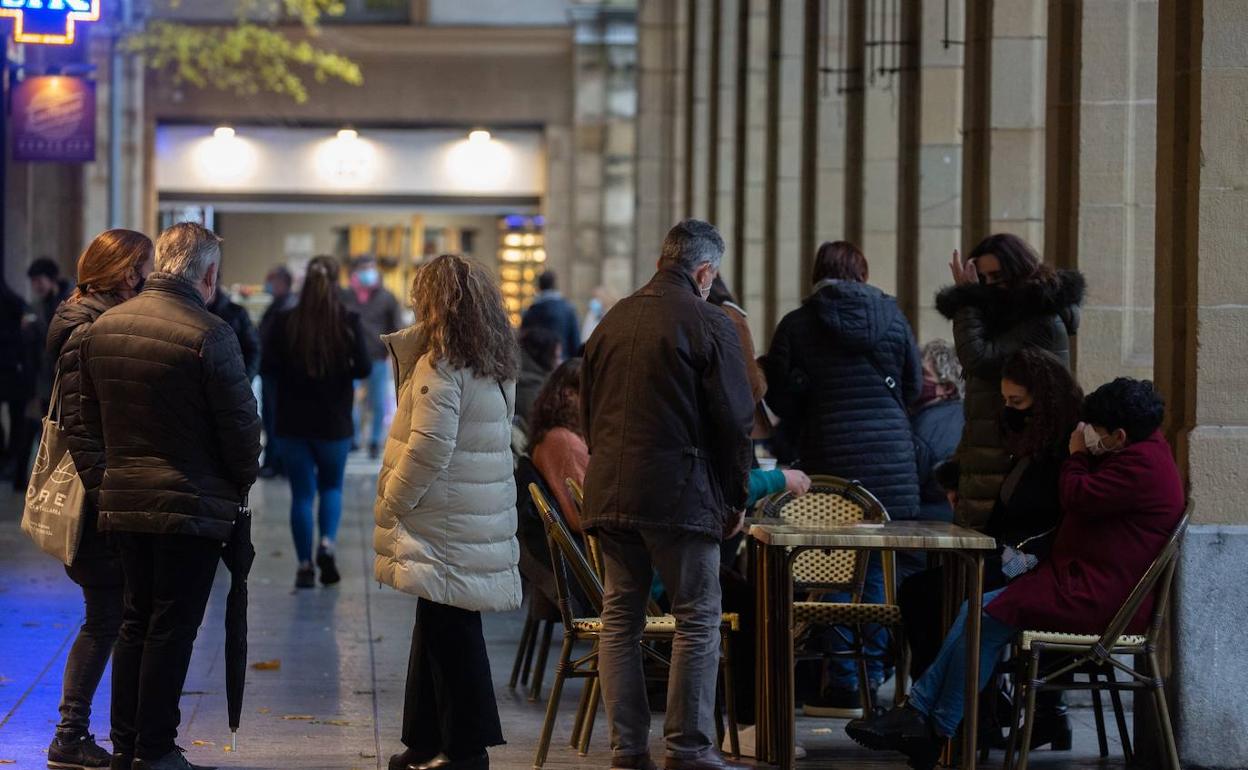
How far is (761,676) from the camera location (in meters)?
7.47

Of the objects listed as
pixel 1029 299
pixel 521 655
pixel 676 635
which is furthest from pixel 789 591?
pixel 521 655

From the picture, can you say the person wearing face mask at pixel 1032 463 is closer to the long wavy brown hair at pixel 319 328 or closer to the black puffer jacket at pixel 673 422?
the black puffer jacket at pixel 673 422

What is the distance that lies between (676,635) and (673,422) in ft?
2.41

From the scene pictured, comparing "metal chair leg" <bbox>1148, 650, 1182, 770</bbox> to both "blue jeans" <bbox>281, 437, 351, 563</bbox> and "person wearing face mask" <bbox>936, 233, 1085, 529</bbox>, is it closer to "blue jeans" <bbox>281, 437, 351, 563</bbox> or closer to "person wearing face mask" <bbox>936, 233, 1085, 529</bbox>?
"person wearing face mask" <bbox>936, 233, 1085, 529</bbox>

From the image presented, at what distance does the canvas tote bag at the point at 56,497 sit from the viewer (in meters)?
7.15

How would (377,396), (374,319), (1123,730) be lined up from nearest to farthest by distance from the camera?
(1123,730) → (374,319) → (377,396)

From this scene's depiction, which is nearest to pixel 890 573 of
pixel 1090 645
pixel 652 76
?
pixel 1090 645

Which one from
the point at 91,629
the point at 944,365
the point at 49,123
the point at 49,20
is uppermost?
the point at 49,123

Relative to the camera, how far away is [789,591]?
735 centimetres

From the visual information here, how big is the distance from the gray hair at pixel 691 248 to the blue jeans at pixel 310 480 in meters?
5.05

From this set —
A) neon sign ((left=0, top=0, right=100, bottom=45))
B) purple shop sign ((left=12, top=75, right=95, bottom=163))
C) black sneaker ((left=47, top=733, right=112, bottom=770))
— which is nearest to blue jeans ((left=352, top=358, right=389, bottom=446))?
purple shop sign ((left=12, top=75, right=95, bottom=163))

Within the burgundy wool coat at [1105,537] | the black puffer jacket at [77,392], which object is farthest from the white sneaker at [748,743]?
the black puffer jacket at [77,392]

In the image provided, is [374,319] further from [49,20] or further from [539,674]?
[539,674]

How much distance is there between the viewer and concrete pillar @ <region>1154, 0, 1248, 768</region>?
7.58 metres
